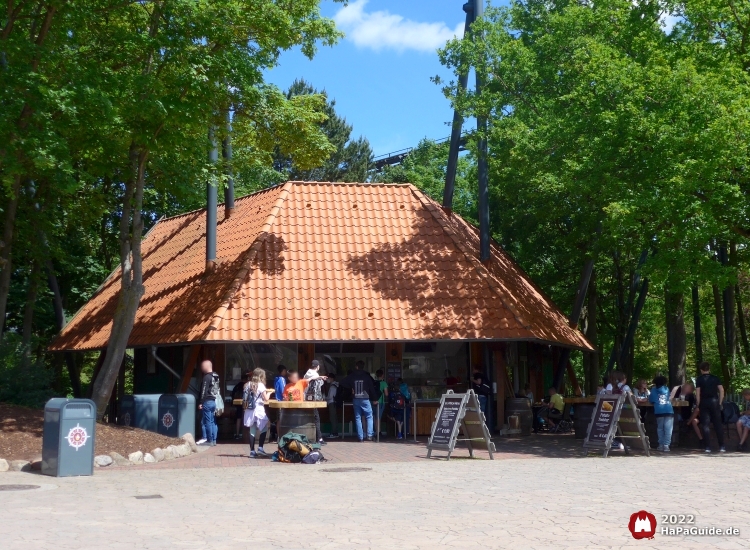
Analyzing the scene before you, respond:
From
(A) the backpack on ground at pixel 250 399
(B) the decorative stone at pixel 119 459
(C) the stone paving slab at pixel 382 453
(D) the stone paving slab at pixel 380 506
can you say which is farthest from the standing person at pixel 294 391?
(B) the decorative stone at pixel 119 459

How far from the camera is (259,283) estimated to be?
73.7ft

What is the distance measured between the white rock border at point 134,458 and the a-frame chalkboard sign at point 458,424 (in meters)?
4.79

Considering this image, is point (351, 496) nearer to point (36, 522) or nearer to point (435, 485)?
point (435, 485)

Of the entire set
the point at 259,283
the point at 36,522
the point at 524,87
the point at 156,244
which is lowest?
the point at 36,522

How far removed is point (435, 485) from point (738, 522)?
462cm

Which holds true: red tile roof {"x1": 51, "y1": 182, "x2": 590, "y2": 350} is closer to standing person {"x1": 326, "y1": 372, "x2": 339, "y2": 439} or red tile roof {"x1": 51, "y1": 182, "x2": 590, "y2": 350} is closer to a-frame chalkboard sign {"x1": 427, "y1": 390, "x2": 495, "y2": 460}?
standing person {"x1": 326, "y1": 372, "x2": 339, "y2": 439}

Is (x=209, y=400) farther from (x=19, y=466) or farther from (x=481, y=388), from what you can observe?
(x=481, y=388)

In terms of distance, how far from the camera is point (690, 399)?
19.8 metres

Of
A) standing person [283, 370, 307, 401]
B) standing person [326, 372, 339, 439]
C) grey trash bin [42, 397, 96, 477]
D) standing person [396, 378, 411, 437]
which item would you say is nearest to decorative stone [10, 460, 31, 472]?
grey trash bin [42, 397, 96, 477]

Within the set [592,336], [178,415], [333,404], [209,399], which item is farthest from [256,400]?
[592,336]

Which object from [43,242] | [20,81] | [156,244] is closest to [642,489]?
[20,81]

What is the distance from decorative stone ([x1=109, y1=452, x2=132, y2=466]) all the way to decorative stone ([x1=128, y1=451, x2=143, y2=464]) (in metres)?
0.08

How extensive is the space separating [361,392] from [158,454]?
508 cm

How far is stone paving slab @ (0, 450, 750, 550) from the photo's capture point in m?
8.34
